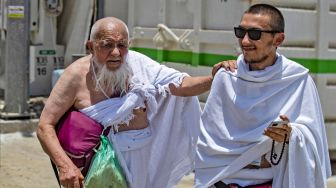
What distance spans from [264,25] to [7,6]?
564 centimetres

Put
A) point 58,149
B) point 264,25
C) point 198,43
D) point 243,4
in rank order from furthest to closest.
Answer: point 198,43 → point 243,4 → point 58,149 → point 264,25


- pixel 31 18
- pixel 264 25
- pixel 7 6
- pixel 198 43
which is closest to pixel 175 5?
pixel 198 43

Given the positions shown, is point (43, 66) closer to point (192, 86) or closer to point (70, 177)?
point (192, 86)

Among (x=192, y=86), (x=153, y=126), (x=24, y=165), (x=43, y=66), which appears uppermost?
(x=192, y=86)

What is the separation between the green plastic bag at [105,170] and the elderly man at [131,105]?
0.14 feet

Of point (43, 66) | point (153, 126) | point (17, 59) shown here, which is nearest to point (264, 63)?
point (153, 126)

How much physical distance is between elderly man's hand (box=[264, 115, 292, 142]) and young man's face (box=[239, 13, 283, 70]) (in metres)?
0.26

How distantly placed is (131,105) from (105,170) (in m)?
0.33

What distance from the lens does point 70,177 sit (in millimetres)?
2895

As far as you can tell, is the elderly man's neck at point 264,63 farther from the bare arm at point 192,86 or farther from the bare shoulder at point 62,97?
the bare shoulder at point 62,97

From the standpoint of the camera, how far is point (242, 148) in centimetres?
248

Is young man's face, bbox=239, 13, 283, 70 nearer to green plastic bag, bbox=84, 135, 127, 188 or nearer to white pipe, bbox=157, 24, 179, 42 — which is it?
green plastic bag, bbox=84, 135, 127, 188

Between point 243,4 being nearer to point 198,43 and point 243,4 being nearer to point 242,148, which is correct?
point 198,43

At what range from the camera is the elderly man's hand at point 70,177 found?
2.90 meters
